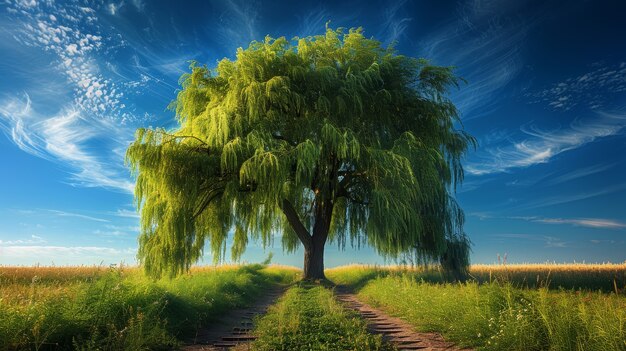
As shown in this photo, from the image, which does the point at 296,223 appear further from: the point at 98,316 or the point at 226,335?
the point at 98,316

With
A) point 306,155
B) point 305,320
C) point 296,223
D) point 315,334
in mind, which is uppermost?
point 306,155

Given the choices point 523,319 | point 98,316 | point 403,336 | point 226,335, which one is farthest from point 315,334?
point 98,316

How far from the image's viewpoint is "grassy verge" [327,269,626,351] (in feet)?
19.9

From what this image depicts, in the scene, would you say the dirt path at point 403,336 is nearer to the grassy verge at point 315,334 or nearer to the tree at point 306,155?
the grassy verge at point 315,334

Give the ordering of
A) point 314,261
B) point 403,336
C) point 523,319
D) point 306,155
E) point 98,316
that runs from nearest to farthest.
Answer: point 523,319 → point 98,316 → point 403,336 → point 306,155 → point 314,261

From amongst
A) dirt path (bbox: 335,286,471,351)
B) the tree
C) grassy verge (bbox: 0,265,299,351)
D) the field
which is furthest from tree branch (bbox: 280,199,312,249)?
grassy verge (bbox: 0,265,299,351)

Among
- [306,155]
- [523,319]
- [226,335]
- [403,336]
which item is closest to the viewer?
[523,319]

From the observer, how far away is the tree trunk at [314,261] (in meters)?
20.9

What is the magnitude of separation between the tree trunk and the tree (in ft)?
0.17

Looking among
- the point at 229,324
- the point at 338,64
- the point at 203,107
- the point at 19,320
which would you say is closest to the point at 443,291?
the point at 229,324

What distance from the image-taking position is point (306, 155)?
616 inches

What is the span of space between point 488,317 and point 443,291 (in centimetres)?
318

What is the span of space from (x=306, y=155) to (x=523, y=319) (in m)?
10.0

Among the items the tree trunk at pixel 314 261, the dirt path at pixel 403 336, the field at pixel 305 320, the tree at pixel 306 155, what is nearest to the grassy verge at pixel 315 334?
the field at pixel 305 320
